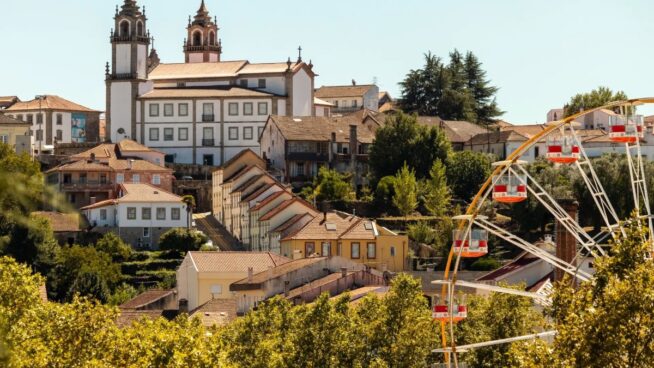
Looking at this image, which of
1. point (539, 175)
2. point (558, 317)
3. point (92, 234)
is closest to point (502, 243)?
point (539, 175)

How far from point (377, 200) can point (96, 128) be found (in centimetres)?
5557

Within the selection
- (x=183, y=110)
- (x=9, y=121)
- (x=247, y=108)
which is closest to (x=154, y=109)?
(x=183, y=110)

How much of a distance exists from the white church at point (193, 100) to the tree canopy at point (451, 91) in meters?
12.8

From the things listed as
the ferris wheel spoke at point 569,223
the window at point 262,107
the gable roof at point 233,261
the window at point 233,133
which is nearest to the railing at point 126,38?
the window at point 233,133

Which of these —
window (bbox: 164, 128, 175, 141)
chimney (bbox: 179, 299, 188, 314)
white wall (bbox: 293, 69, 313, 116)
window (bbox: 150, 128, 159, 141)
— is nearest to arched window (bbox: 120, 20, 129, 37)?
window (bbox: 150, 128, 159, 141)

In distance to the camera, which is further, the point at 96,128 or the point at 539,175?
the point at 96,128

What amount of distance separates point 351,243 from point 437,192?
2091 centimetres

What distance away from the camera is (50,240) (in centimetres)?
11638

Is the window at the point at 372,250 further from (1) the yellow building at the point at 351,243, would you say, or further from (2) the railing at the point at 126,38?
(2) the railing at the point at 126,38

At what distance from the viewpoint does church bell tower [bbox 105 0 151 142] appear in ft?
527

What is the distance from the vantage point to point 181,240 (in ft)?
403

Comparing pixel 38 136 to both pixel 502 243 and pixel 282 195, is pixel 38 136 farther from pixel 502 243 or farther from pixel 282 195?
pixel 502 243

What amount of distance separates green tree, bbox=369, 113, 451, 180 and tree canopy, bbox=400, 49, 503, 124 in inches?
1171

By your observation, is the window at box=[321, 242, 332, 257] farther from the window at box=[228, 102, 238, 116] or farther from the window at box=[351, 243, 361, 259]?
the window at box=[228, 102, 238, 116]
